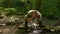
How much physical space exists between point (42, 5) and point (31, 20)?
5.28 meters

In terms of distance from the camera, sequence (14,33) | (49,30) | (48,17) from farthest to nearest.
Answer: (48,17) < (49,30) < (14,33)

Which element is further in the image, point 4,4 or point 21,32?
→ point 4,4

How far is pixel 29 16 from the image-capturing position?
39.8 feet

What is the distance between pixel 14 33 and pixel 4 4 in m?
12.1

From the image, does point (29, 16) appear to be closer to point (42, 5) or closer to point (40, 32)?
point (40, 32)

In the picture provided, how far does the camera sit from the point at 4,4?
22078mm

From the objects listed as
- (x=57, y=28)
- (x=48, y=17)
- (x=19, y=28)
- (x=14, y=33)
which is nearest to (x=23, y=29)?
(x=19, y=28)

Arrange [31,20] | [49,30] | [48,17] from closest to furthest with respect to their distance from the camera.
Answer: [49,30] < [31,20] < [48,17]

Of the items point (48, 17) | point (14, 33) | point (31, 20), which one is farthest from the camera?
point (48, 17)

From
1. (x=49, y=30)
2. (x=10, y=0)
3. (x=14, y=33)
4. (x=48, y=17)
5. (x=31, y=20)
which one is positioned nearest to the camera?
(x=14, y=33)

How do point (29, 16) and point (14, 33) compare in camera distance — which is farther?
point (29, 16)

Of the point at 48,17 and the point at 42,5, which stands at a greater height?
the point at 42,5

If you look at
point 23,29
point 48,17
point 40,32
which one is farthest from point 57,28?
point 48,17

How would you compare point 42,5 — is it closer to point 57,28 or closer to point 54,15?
point 54,15
